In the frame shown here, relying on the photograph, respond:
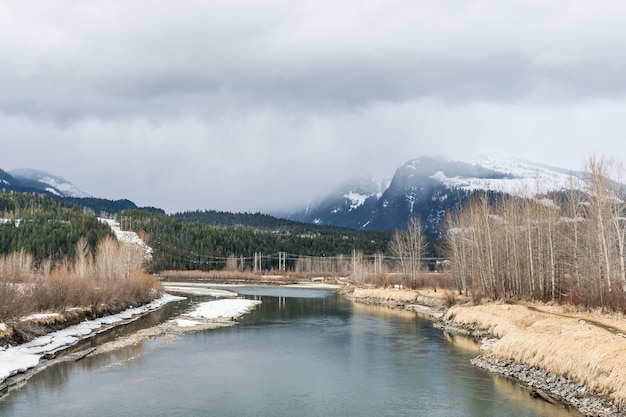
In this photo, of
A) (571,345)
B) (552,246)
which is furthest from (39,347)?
(552,246)

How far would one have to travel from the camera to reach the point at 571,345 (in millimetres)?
26453

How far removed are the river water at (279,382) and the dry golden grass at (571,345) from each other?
2395 mm

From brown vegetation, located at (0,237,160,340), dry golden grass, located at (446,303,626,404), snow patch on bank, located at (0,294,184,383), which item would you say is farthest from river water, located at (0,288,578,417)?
brown vegetation, located at (0,237,160,340)

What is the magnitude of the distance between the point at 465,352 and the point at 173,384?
20462 millimetres

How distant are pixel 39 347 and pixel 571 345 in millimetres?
34182

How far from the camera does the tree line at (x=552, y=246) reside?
1720 inches

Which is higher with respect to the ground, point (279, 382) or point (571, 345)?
point (571, 345)

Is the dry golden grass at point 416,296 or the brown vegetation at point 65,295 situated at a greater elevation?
the brown vegetation at point 65,295

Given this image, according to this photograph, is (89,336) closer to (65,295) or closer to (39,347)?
(65,295)

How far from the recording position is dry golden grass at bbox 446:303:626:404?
22391 millimetres

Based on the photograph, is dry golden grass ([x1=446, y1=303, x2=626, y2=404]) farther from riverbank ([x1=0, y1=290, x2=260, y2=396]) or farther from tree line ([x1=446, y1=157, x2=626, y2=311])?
riverbank ([x1=0, y1=290, x2=260, y2=396])

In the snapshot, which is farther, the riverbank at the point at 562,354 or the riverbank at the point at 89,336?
the riverbank at the point at 89,336

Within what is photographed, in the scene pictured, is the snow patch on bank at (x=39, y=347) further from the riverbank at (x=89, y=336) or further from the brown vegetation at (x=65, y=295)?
the brown vegetation at (x=65, y=295)

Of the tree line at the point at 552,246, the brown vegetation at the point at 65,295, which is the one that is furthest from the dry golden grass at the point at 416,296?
the brown vegetation at the point at 65,295
